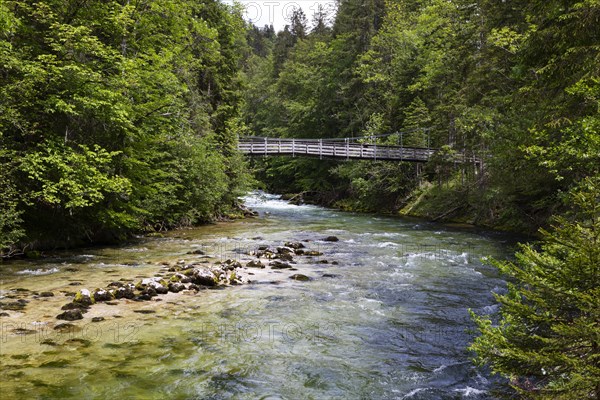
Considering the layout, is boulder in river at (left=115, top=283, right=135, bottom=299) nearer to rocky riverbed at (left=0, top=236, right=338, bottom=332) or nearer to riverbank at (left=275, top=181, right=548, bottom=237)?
rocky riverbed at (left=0, top=236, right=338, bottom=332)

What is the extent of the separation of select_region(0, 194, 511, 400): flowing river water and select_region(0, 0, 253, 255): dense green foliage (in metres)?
1.41

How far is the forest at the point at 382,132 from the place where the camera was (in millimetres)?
3633

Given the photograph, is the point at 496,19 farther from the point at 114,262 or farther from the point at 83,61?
the point at 114,262

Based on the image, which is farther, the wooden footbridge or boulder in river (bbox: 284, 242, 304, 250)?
the wooden footbridge

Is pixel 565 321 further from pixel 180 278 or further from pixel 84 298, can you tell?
pixel 180 278

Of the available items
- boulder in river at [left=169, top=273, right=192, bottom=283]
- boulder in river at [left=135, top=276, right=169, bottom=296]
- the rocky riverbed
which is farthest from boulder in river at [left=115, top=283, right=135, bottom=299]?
boulder in river at [left=169, top=273, right=192, bottom=283]

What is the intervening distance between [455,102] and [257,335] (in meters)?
18.5

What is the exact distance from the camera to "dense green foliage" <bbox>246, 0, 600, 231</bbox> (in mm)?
7477

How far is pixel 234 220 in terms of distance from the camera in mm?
23078

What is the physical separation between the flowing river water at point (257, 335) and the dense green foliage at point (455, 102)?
Result: 336cm

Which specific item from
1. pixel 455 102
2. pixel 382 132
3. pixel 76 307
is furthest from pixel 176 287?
pixel 382 132

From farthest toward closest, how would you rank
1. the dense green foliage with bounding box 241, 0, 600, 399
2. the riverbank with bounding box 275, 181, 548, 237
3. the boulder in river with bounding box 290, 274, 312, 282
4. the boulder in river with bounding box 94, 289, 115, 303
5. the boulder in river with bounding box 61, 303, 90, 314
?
the riverbank with bounding box 275, 181, 548, 237 → the boulder in river with bounding box 290, 274, 312, 282 → the boulder in river with bounding box 94, 289, 115, 303 → the boulder in river with bounding box 61, 303, 90, 314 → the dense green foliage with bounding box 241, 0, 600, 399

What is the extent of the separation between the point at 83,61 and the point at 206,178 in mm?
7685

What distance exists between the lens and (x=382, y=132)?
112 ft
